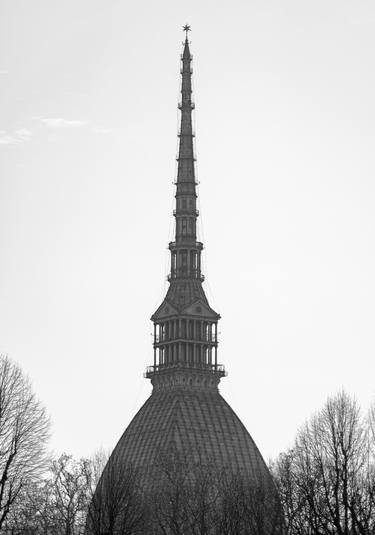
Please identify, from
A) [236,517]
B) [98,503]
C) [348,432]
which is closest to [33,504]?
[98,503]

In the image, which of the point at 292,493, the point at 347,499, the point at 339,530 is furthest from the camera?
the point at 292,493

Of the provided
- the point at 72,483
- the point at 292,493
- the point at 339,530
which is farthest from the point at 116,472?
the point at 339,530

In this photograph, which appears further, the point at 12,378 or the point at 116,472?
the point at 116,472

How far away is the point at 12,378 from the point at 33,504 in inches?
783

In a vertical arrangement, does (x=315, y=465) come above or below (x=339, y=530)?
above

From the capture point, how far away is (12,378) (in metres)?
176

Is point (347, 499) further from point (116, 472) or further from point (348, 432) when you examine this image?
point (116, 472)

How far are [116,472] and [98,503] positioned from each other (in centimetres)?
1524

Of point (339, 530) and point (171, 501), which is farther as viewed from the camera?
point (171, 501)

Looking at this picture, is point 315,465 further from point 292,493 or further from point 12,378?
point 12,378

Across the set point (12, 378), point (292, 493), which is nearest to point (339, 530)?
point (292, 493)

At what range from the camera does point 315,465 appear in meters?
185

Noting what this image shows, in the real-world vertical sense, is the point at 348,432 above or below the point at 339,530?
above

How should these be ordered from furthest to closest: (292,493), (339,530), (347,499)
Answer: (292,493)
(347,499)
(339,530)
